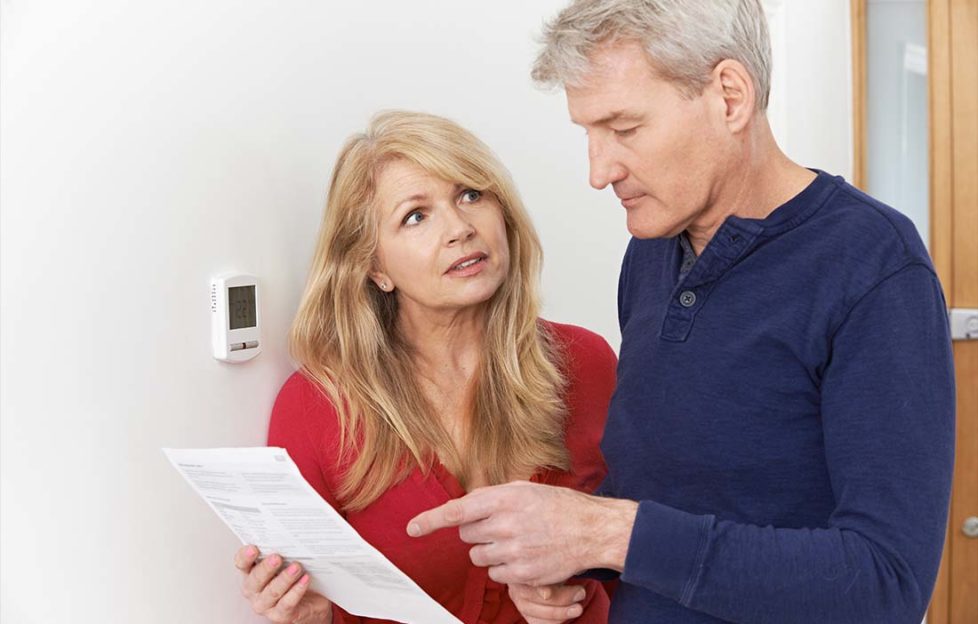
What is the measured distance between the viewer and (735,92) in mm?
1215

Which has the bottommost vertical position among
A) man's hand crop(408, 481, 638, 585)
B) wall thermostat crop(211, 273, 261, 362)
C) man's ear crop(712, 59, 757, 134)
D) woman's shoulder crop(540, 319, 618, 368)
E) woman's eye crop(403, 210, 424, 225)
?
man's hand crop(408, 481, 638, 585)

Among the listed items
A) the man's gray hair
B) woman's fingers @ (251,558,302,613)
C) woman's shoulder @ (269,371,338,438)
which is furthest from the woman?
the man's gray hair

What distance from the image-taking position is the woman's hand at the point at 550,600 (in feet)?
4.64

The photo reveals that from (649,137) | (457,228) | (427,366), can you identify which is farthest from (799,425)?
(427,366)

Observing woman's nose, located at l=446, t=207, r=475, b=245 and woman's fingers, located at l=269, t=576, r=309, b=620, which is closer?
woman's fingers, located at l=269, t=576, r=309, b=620

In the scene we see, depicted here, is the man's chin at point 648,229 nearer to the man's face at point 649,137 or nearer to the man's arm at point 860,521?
the man's face at point 649,137

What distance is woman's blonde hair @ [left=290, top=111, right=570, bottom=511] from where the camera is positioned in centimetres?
174

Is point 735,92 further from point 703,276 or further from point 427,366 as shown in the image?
point 427,366

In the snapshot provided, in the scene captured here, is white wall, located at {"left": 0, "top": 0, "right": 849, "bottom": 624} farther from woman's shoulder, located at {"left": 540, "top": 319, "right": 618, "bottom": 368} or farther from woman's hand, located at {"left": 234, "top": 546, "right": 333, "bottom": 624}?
woman's shoulder, located at {"left": 540, "top": 319, "right": 618, "bottom": 368}

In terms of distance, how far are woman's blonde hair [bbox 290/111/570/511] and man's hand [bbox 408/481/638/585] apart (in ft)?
1.74

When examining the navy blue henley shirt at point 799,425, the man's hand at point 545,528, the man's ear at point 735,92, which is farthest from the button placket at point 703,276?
the man's hand at point 545,528

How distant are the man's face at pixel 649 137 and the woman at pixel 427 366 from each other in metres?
0.51

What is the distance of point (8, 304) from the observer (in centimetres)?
113

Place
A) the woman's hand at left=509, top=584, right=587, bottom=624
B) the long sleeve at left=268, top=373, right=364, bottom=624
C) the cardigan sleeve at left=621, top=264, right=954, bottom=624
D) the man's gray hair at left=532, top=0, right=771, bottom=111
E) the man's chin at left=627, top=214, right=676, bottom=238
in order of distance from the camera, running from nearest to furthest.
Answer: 1. the cardigan sleeve at left=621, top=264, right=954, bottom=624
2. the man's gray hair at left=532, top=0, right=771, bottom=111
3. the man's chin at left=627, top=214, right=676, bottom=238
4. the woman's hand at left=509, top=584, right=587, bottom=624
5. the long sleeve at left=268, top=373, right=364, bottom=624
